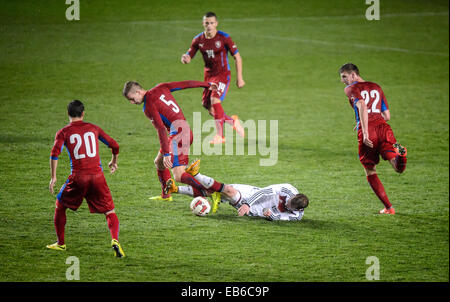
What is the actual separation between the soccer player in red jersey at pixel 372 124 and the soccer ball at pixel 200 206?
2.05 m

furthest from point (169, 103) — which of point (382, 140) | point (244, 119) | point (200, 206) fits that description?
point (244, 119)

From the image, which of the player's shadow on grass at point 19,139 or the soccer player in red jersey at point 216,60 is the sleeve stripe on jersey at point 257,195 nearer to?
the soccer player in red jersey at point 216,60

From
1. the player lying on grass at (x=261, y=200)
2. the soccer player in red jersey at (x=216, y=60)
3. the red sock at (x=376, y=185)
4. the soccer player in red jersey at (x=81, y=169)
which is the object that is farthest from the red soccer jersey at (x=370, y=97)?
the soccer player in red jersey at (x=216, y=60)

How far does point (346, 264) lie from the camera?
6590 millimetres

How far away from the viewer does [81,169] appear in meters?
6.22

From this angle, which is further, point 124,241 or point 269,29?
point 269,29

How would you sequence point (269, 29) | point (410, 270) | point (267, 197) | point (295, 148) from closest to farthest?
point (410, 270)
point (267, 197)
point (295, 148)
point (269, 29)

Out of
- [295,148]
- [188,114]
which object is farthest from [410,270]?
[188,114]

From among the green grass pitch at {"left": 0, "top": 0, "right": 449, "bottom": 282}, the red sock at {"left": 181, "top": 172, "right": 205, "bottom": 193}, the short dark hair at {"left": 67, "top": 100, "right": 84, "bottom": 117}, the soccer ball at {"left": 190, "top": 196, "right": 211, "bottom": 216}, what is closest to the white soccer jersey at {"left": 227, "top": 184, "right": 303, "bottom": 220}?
the green grass pitch at {"left": 0, "top": 0, "right": 449, "bottom": 282}

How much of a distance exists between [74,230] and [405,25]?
19.0 m

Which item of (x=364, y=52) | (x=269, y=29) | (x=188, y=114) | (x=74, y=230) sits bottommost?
(x=74, y=230)

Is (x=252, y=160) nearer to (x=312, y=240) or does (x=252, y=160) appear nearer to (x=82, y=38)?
(x=312, y=240)

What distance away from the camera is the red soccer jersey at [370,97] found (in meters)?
7.34

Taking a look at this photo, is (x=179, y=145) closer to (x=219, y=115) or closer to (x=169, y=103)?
(x=169, y=103)
